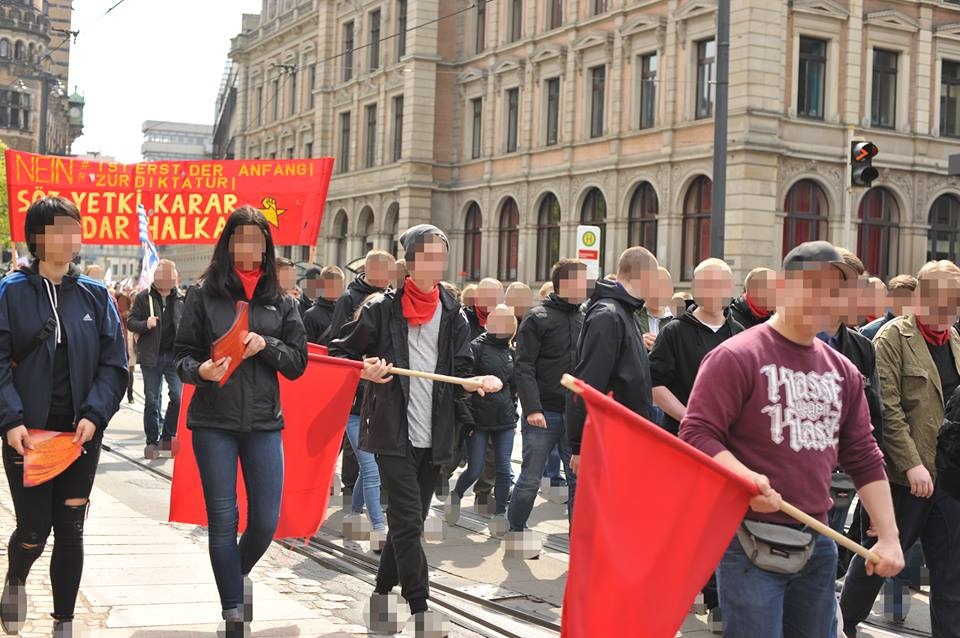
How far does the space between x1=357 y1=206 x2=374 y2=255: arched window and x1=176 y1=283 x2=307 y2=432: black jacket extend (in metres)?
43.2

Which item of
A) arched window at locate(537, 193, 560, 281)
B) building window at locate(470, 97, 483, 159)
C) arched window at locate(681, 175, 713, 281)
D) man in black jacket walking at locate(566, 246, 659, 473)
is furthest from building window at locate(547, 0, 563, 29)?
man in black jacket walking at locate(566, 246, 659, 473)

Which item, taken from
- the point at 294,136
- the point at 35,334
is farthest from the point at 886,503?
the point at 294,136

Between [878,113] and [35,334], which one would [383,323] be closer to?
[35,334]

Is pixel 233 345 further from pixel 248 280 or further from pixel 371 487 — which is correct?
pixel 371 487

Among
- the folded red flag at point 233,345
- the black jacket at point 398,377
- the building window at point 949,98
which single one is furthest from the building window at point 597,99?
the folded red flag at point 233,345

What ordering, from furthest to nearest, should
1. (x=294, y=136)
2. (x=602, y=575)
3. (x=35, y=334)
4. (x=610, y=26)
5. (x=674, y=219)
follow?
(x=294, y=136)
(x=610, y=26)
(x=674, y=219)
(x=35, y=334)
(x=602, y=575)

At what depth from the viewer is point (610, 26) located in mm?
36156

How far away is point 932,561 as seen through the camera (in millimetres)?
6281

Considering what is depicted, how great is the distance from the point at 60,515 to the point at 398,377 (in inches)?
68.8

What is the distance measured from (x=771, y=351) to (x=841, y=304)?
32cm

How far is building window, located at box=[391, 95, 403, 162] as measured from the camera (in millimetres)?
46875

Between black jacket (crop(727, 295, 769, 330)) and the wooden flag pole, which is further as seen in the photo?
black jacket (crop(727, 295, 769, 330))

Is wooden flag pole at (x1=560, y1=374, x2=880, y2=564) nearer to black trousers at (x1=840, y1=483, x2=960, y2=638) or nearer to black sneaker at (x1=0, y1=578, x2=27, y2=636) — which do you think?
black trousers at (x1=840, y1=483, x2=960, y2=638)

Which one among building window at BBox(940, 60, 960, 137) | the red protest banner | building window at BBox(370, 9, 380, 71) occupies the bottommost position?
the red protest banner
